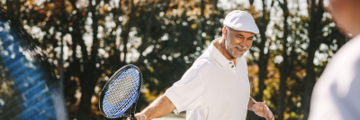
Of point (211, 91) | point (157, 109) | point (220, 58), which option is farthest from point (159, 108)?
point (220, 58)

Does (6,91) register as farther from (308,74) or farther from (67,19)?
(308,74)

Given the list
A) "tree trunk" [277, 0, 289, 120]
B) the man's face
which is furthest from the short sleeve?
"tree trunk" [277, 0, 289, 120]

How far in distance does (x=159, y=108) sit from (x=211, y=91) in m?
0.39

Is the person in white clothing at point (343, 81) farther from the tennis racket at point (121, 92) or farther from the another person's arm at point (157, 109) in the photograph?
the tennis racket at point (121, 92)

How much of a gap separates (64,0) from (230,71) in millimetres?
5555

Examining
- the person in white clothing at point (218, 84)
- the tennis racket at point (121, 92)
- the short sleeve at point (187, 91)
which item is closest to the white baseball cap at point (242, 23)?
the person in white clothing at point (218, 84)

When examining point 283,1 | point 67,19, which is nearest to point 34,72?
point 67,19

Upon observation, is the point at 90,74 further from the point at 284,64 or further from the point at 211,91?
the point at 211,91

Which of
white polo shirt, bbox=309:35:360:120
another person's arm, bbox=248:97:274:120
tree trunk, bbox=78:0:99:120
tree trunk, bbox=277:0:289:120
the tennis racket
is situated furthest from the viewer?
tree trunk, bbox=78:0:99:120

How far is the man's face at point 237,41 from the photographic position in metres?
2.51

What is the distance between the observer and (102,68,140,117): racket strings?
232 centimetres

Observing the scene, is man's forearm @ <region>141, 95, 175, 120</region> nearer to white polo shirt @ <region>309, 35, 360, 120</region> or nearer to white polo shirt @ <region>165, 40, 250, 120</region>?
white polo shirt @ <region>165, 40, 250, 120</region>

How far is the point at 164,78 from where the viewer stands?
24.1ft

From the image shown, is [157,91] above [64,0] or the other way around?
the other way around
